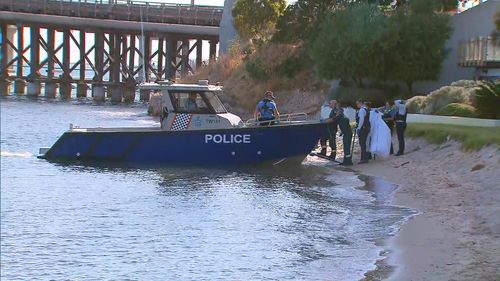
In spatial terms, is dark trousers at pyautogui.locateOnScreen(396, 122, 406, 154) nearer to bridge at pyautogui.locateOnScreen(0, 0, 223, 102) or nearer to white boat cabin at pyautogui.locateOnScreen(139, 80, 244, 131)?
white boat cabin at pyautogui.locateOnScreen(139, 80, 244, 131)

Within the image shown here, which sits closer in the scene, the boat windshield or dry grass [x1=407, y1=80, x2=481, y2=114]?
the boat windshield

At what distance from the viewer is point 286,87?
5275 cm

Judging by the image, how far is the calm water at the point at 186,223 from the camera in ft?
41.0

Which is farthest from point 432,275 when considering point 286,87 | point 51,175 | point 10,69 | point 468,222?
point 10,69

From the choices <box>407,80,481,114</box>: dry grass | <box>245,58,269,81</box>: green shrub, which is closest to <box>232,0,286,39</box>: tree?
<box>245,58,269,81</box>: green shrub

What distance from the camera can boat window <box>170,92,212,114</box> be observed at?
1006 inches

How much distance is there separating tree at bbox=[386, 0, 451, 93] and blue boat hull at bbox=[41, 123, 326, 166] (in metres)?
Result: 16.7

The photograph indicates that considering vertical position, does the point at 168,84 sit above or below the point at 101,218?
above

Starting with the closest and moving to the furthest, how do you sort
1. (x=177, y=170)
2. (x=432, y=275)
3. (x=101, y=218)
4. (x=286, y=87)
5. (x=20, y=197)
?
(x=432, y=275) → (x=101, y=218) → (x=20, y=197) → (x=177, y=170) → (x=286, y=87)

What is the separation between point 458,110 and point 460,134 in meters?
4.71

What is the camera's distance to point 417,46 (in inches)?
1588

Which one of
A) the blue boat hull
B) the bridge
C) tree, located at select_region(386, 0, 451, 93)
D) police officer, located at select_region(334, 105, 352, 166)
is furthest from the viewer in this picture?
the bridge

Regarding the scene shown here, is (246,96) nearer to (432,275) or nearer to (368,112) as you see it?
(368,112)

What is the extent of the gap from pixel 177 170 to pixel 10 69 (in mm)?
75244
